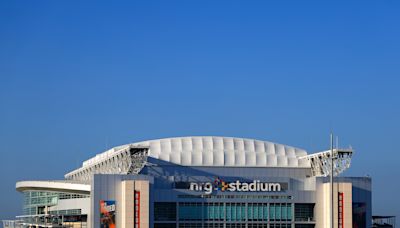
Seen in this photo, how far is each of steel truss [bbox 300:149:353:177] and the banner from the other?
34.2 m

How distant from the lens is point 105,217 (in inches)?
4914

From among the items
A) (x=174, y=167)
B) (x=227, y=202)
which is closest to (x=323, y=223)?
(x=227, y=202)

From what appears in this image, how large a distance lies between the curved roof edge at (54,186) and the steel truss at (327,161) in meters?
36.9

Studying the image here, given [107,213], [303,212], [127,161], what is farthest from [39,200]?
[303,212]

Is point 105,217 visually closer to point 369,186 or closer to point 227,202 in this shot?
point 227,202

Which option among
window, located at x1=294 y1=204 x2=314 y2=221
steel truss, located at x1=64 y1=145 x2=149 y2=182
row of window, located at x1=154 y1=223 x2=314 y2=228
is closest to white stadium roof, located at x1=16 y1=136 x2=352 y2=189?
steel truss, located at x1=64 y1=145 x2=149 y2=182

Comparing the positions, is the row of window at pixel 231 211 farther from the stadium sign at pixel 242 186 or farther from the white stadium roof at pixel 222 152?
the white stadium roof at pixel 222 152

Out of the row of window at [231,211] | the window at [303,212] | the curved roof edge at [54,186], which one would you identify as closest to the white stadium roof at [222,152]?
the curved roof edge at [54,186]

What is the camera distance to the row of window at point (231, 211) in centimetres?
12788

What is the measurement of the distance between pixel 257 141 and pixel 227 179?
16.2 meters

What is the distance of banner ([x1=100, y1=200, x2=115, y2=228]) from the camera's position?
124812 mm

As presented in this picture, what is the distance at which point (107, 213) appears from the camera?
410 ft

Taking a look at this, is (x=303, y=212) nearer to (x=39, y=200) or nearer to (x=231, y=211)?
(x=231, y=211)

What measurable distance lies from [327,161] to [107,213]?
118 ft
